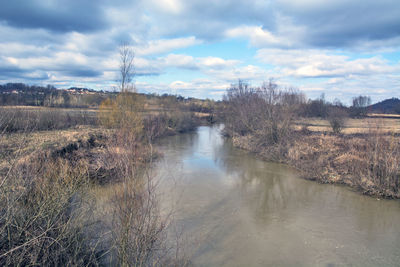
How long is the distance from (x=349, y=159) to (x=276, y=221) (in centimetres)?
791

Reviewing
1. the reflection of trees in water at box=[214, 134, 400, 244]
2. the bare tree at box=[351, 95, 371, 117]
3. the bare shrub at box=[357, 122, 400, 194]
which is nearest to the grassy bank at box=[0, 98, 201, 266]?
the reflection of trees in water at box=[214, 134, 400, 244]

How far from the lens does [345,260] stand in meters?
7.03

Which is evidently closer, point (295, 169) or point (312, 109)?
point (295, 169)

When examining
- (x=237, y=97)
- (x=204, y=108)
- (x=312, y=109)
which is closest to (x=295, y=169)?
(x=237, y=97)

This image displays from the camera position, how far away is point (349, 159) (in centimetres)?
1469

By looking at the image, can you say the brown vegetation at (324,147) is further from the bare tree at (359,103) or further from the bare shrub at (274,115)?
the bare tree at (359,103)

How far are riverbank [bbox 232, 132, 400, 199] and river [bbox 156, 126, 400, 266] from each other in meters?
0.63

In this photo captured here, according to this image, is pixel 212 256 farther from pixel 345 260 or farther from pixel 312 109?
pixel 312 109

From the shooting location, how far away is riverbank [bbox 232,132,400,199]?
11.9 meters

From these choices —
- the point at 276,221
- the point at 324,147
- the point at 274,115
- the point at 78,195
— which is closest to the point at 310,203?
the point at 276,221

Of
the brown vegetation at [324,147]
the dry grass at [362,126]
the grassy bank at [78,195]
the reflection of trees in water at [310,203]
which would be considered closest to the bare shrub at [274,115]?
the brown vegetation at [324,147]

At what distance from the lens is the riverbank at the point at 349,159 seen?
11852 mm

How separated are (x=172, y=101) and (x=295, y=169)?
26464 mm

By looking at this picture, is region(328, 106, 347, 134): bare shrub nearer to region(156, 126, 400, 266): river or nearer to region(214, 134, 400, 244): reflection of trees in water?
region(214, 134, 400, 244): reflection of trees in water
